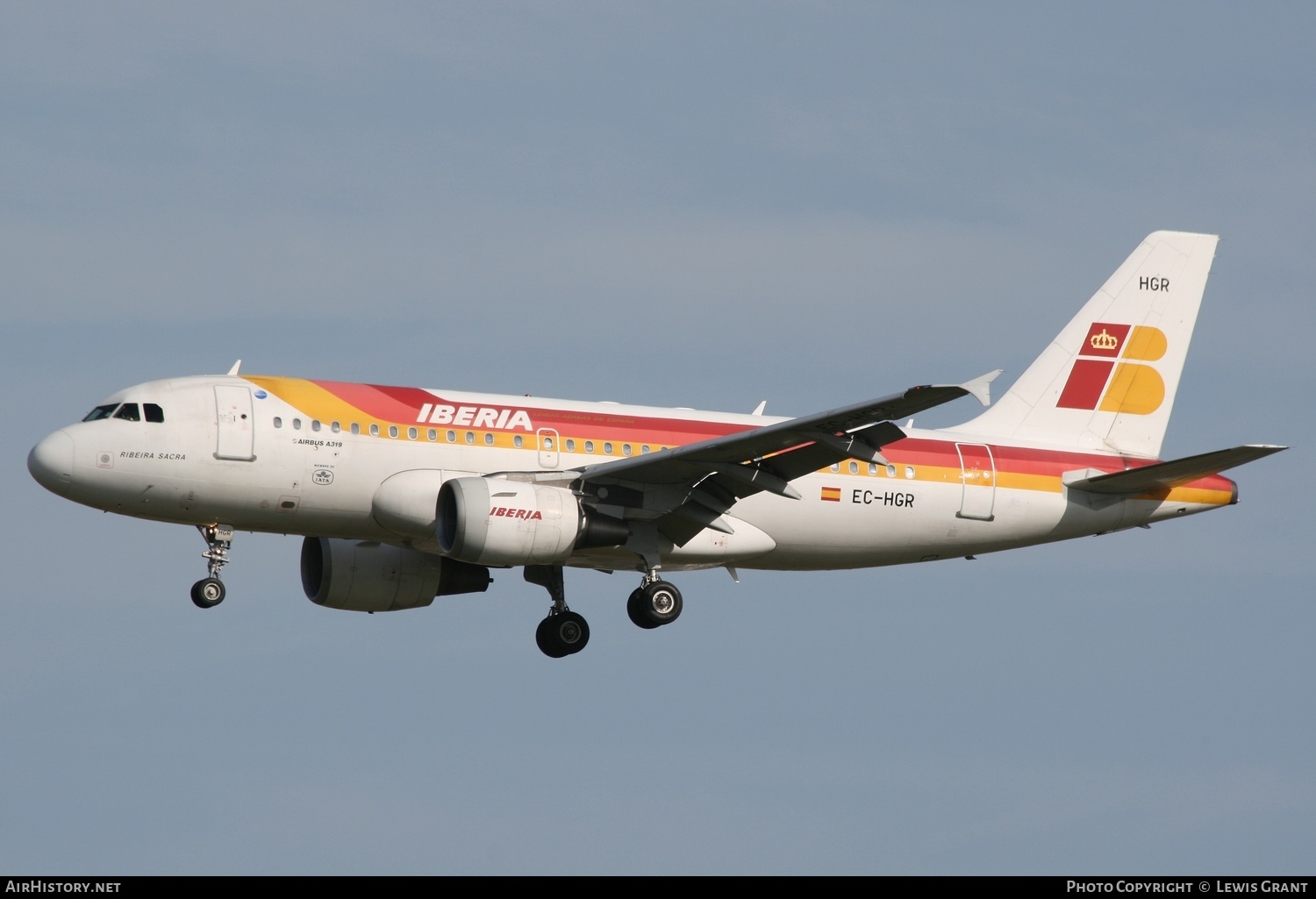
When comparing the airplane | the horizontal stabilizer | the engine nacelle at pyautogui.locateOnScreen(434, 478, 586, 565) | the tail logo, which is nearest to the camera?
the engine nacelle at pyautogui.locateOnScreen(434, 478, 586, 565)

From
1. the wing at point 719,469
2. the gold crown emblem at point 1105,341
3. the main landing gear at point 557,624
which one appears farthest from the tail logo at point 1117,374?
the main landing gear at point 557,624

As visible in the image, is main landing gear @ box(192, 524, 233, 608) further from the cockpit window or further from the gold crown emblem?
the gold crown emblem

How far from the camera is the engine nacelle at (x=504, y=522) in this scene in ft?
124

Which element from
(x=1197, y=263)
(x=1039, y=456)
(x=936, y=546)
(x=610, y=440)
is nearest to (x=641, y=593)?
(x=610, y=440)

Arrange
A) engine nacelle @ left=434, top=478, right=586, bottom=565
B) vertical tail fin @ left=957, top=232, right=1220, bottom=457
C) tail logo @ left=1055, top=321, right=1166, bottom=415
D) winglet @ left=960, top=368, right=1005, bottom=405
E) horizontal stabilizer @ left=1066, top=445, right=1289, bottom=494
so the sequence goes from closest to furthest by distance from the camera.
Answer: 1. winglet @ left=960, top=368, right=1005, bottom=405
2. engine nacelle @ left=434, top=478, right=586, bottom=565
3. horizontal stabilizer @ left=1066, top=445, right=1289, bottom=494
4. vertical tail fin @ left=957, top=232, right=1220, bottom=457
5. tail logo @ left=1055, top=321, right=1166, bottom=415

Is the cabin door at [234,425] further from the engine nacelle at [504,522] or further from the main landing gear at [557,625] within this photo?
the main landing gear at [557,625]

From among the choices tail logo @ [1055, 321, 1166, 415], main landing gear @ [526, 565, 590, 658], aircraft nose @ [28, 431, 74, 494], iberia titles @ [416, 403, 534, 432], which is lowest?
main landing gear @ [526, 565, 590, 658]

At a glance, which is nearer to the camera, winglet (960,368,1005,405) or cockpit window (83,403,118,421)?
winglet (960,368,1005,405)

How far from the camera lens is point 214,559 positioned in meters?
39.1

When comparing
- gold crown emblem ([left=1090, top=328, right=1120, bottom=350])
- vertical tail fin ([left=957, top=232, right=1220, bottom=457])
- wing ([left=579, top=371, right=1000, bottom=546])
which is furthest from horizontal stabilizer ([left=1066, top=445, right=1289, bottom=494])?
wing ([left=579, top=371, right=1000, bottom=546])

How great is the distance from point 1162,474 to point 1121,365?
4.71 m

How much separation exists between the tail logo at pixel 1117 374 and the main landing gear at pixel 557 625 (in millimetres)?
12730

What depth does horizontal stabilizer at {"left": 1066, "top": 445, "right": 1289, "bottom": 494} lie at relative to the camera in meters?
40.4

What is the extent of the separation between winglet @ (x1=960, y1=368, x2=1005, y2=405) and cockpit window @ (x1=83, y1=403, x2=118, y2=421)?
17.4m
